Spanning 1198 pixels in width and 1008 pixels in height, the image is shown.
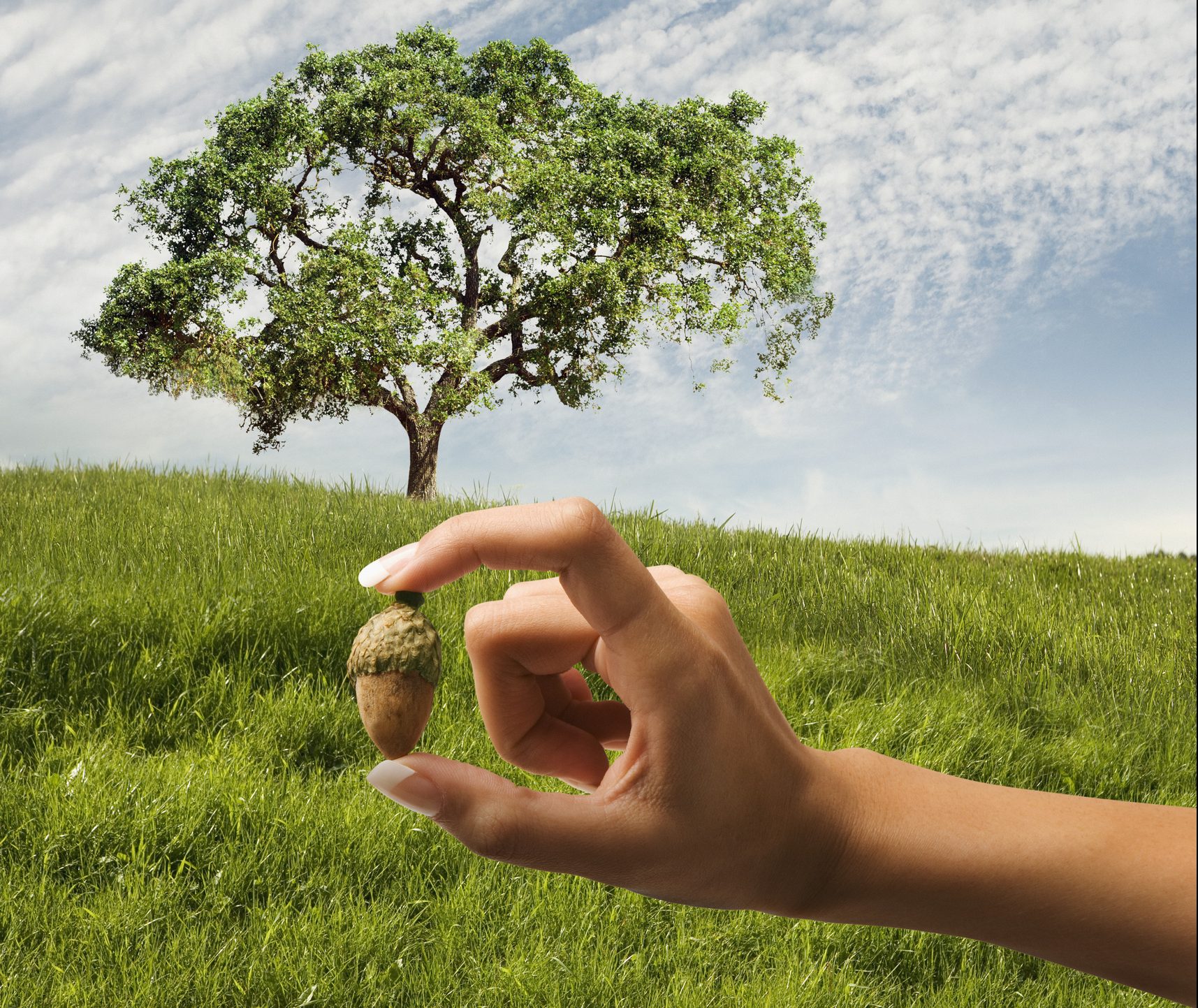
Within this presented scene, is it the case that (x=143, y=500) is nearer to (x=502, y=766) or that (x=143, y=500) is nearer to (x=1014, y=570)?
(x=502, y=766)

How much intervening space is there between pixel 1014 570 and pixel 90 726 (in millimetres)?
9122

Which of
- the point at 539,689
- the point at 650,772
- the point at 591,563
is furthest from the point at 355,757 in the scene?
the point at 591,563

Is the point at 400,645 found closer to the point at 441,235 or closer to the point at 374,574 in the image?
the point at 374,574

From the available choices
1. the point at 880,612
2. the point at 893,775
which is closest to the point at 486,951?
the point at 893,775

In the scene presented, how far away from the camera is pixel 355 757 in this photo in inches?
174

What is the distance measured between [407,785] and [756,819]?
0.64 m

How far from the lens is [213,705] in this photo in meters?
4.69

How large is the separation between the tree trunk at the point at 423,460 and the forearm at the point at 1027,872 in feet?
60.8

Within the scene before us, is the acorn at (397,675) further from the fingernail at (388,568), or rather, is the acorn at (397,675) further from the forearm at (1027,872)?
the forearm at (1027,872)

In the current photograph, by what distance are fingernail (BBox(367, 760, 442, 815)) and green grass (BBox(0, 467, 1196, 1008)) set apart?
1958 mm

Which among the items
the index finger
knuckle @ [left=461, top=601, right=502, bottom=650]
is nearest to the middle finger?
knuckle @ [left=461, top=601, right=502, bottom=650]

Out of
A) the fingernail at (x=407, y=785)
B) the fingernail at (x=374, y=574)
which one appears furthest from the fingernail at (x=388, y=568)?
the fingernail at (x=407, y=785)

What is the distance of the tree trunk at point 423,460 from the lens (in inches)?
775

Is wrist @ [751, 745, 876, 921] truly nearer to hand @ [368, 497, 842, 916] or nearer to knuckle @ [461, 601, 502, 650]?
hand @ [368, 497, 842, 916]
